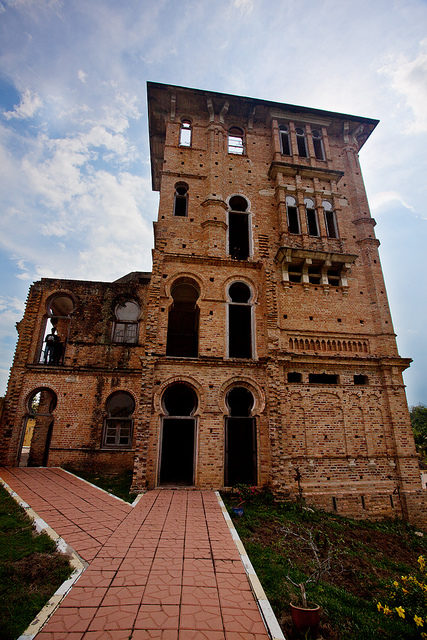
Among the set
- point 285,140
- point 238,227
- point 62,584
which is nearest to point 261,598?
point 62,584

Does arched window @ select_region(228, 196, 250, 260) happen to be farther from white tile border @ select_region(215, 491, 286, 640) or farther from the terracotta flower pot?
the terracotta flower pot

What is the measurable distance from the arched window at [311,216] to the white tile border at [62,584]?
15.3m

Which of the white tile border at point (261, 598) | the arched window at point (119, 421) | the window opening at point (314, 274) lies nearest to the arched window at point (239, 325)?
the window opening at point (314, 274)

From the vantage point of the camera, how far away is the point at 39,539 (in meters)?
6.13

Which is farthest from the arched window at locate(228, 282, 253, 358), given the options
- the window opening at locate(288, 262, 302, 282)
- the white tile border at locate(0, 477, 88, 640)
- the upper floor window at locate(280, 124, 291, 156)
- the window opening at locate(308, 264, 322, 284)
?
the white tile border at locate(0, 477, 88, 640)

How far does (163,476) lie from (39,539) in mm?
8447

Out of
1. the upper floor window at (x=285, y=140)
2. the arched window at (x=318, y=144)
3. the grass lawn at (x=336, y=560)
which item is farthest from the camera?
the arched window at (x=318, y=144)

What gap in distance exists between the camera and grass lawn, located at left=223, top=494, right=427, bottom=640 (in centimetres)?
460

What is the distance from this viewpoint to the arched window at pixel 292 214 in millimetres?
15945

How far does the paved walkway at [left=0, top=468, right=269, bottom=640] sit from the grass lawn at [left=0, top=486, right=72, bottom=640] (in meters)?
0.35

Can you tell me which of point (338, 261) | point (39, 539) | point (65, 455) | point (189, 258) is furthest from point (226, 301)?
point (65, 455)

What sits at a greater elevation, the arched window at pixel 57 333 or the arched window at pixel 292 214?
the arched window at pixel 292 214

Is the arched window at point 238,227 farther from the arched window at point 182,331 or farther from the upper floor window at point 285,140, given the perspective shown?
the arched window at point 182,331

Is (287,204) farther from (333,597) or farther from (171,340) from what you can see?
(333,597)
